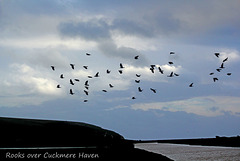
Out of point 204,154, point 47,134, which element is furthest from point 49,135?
point 204,154

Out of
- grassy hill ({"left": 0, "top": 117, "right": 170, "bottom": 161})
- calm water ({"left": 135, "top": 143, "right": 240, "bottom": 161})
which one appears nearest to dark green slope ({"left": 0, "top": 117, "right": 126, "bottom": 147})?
grassy hill ({"left": 0, "top": 117, "right": 170, "bottom": 161})

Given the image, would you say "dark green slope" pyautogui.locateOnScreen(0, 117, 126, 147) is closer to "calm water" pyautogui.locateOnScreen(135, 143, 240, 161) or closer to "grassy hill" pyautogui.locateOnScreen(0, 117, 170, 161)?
"grassy hill" pyautogui.locateOnScreen(0, 117, 170, 161)

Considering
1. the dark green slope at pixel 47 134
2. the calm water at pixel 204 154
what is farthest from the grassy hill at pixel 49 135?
the calm water at pixel 204 154

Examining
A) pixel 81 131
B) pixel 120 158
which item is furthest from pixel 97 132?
pixel 120 158

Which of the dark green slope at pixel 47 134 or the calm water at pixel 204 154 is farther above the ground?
the dark green slope at pixel 47 134

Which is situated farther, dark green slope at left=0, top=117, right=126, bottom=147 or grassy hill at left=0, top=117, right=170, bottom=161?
dark green slope at left=0, top=117, right=126, bottom=147

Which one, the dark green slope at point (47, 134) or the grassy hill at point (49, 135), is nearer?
the grassy hill at point (49, 135)

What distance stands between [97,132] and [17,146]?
1611 cm

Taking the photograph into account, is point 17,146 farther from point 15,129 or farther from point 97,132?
point 97,132

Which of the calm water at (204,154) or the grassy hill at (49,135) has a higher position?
the grassy hill at (49,135)

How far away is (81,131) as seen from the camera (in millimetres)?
69625

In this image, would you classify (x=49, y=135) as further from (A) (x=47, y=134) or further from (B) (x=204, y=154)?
(B) (x=204, y=154)

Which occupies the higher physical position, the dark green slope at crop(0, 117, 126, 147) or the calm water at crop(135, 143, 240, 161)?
the dark green slope at crop(0, 117, 126, 147)

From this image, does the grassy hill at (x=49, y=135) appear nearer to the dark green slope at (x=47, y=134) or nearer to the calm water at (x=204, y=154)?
the dark green slope at (x=47, y=134)
